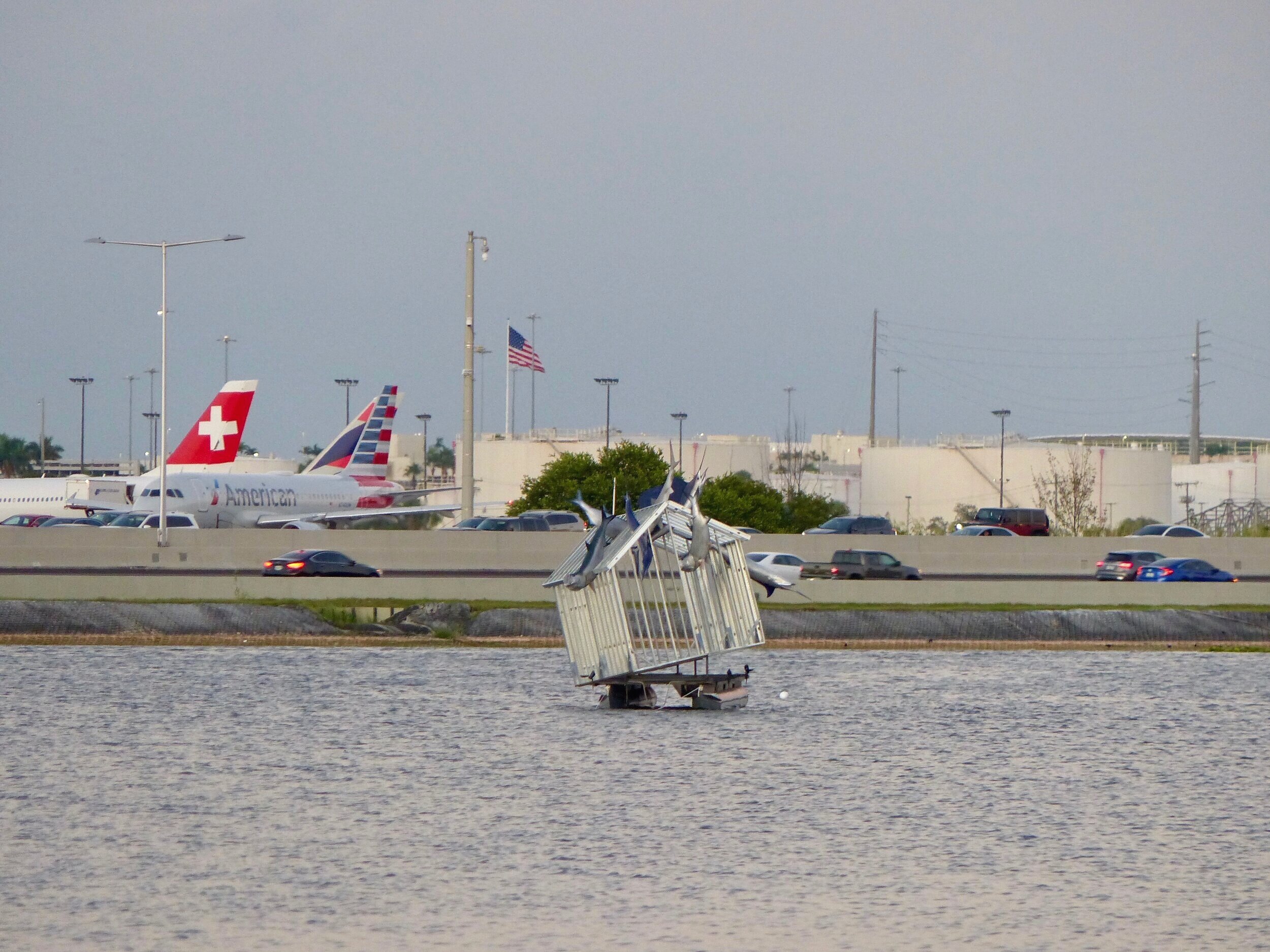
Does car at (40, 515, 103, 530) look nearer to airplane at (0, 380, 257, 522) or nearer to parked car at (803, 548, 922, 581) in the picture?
airplane at (0, 380, 257, 522)

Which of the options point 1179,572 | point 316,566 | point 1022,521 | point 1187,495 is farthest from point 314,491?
point 1187,495

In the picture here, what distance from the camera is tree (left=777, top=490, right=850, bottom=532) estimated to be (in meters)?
88.7

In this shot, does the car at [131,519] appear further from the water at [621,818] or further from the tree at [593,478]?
the water at [621,818]

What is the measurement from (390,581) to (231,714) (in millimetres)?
14887

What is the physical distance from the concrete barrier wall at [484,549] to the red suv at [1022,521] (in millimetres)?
14661

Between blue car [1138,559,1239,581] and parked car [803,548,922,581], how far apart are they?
7.05 metres

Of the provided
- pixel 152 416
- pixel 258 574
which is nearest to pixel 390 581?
pixel 258 574

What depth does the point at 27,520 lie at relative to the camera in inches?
2955

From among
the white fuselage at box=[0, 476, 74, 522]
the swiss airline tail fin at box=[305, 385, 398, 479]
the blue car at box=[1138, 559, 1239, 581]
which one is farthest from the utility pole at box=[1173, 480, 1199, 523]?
the white fuselage at box=[0, 476, 74, 522]

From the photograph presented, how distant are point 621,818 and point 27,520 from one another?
204 ft

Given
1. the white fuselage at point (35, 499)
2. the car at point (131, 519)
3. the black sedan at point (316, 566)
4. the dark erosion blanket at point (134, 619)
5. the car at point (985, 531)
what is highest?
the white fuselage at point (35, 499)

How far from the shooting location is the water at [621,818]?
13938 millimetres

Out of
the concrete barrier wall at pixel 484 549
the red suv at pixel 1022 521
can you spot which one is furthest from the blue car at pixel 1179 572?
the red suv at pixel 1022 521

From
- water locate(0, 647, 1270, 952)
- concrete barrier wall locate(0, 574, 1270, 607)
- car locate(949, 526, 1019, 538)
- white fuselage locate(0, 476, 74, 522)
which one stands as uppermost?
white fuselage locate(0, 476, 74, 522)
